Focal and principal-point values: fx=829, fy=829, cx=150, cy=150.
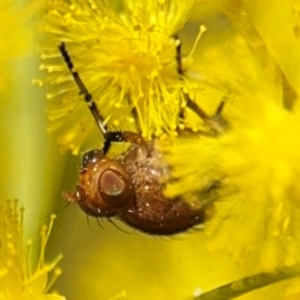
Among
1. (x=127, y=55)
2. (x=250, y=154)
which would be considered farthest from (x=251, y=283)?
(x=127, y=55)

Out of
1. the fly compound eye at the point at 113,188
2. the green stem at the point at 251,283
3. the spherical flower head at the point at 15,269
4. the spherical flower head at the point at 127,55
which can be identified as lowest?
the green stem at the point at 251,283

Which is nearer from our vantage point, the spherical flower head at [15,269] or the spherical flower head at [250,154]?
the spherical flower head at [250,154]

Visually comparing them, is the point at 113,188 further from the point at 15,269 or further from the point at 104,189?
the point at 15,269

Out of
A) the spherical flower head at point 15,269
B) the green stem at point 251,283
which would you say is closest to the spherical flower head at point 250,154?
the green stem at point 251,283

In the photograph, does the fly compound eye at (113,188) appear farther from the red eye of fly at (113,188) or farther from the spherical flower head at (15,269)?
the spherical flower head at (15,269)

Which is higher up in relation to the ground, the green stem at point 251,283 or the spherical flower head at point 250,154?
the spherical flower head at point 250,154

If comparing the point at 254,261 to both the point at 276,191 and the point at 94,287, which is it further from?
the point at 94,287
